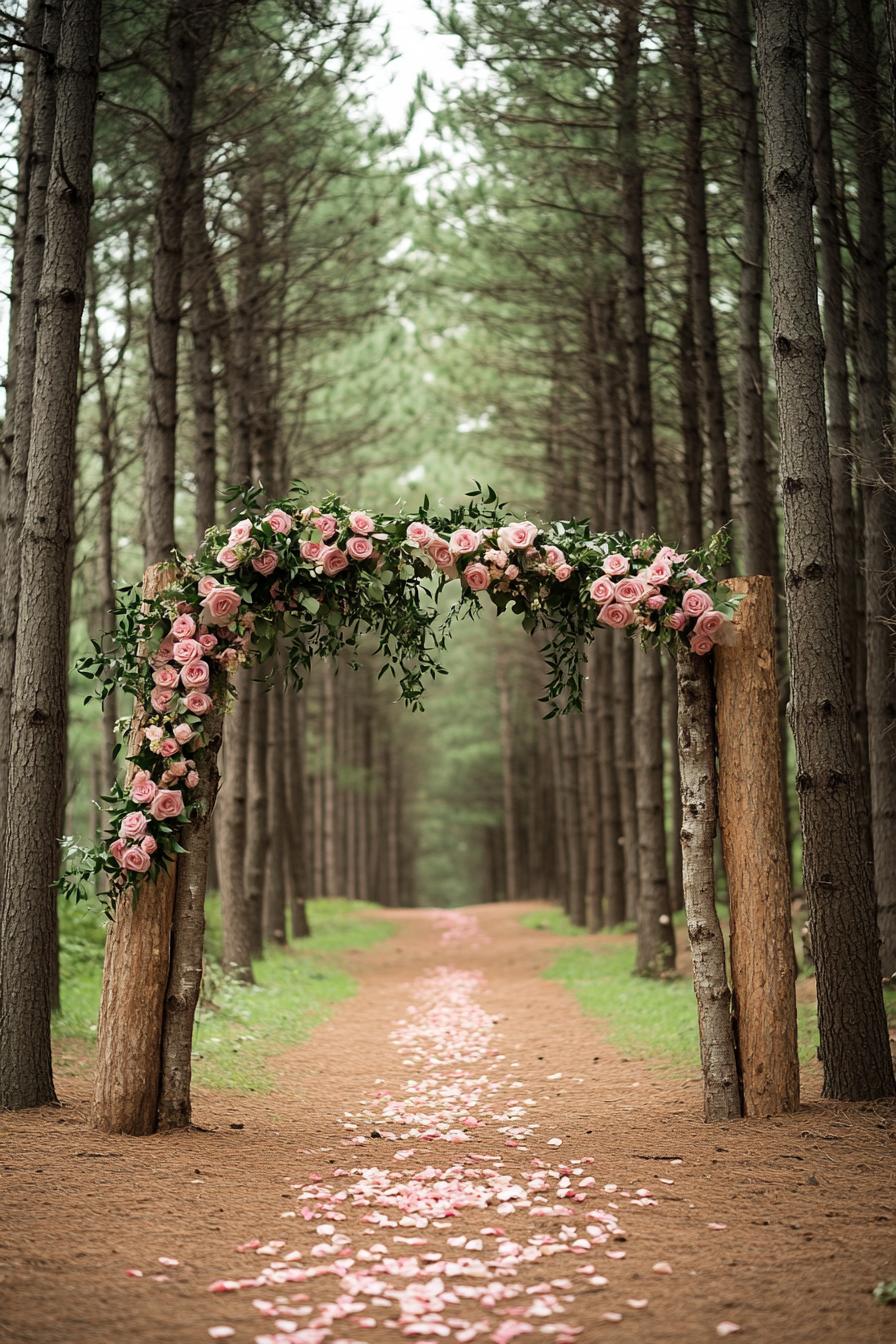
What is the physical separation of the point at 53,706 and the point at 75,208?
313 centimetres

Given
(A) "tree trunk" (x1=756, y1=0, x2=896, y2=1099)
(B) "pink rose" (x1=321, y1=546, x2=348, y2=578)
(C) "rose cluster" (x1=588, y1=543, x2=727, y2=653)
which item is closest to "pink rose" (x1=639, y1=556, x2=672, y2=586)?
(C) "rose cluster" (x1=588, y1=543, x2=727, y2=653)

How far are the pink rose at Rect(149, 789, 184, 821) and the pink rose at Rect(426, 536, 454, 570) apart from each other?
1968mm

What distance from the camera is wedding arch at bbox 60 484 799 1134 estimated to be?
5824mm

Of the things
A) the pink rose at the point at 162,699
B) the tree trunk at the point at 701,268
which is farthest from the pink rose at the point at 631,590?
the tree trunk at the point at 701,268

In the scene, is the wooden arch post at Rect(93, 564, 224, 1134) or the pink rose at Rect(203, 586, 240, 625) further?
the pink rose at Rect(203, 586, 240, 625)

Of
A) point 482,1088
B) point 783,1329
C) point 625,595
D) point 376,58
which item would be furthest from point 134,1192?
point 376,58

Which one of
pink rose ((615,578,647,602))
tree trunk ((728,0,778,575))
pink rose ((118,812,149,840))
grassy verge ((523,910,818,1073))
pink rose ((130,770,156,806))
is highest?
tree trunk ((728,0,778,575))

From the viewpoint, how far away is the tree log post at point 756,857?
5891 millimetres

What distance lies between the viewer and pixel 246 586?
19.7 ft

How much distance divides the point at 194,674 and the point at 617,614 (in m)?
2.40

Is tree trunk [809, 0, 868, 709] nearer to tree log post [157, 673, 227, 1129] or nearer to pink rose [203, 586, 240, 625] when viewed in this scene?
pink rose [203, 586, 240, 625]

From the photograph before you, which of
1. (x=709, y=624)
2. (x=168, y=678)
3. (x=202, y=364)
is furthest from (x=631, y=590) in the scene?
(x=202, y=364)

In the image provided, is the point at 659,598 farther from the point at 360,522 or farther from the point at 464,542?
the point at 360,522

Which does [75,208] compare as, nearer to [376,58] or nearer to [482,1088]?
[376,58]
